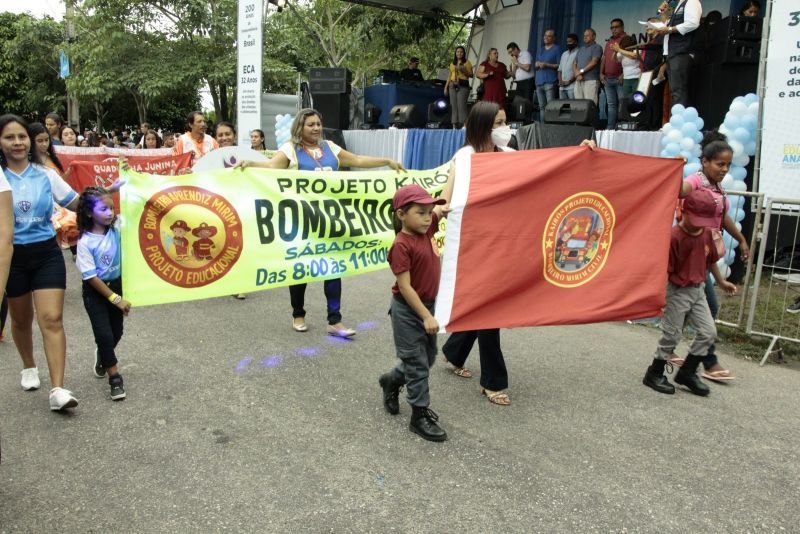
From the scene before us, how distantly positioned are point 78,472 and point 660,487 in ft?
9.51

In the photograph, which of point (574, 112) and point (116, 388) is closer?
point (116, 388)

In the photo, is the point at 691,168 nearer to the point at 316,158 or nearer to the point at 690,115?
the point at 690,115

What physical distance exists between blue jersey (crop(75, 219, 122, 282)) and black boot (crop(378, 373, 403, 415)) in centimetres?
185

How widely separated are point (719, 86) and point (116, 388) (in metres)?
8.72

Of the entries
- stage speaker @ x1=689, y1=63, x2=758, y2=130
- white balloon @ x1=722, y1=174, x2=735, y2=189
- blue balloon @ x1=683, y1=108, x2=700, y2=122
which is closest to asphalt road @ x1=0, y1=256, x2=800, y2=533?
white balloon @ x1=722, y1=174, x2=735, y2=189

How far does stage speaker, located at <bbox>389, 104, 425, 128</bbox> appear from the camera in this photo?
1465 cm

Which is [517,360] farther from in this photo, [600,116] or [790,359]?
[600,116]

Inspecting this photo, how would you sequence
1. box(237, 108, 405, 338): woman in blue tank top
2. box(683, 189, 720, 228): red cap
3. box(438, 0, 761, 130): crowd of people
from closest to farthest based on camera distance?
1. box(683, 189, 720, 228): red cap
2. box(237, 108, 405, 338): woman in blue tank top
3. box(438, 0, 761, 130): crowd of people

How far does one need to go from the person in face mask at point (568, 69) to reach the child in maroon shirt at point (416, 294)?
982 centimetres

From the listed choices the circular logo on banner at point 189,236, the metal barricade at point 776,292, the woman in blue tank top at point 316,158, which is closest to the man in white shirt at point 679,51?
the metal barricade at point 776,292

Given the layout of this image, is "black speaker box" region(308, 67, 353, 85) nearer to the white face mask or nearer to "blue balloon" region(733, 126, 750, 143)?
"blue balloon" region(733, 126, 750, 143)

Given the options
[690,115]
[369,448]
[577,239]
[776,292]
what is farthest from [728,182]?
[369,448]

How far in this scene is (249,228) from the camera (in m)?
4.53

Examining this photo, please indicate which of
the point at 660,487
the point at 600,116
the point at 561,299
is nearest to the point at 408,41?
the point at 600,116
